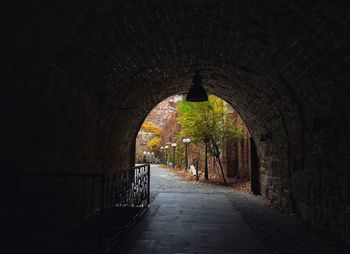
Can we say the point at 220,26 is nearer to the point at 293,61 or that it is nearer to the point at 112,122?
the point at 293,61

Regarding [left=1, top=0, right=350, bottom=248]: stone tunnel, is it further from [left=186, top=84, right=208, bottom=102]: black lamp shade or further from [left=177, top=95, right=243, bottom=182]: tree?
[left=177, top=95, right=243, bottom=182]: tree

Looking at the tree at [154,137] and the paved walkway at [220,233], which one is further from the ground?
the tree at [154,137]

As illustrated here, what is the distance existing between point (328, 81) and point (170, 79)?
4.37 metres

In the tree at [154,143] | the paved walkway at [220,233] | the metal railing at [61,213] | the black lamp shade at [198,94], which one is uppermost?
the tree at [154,143]

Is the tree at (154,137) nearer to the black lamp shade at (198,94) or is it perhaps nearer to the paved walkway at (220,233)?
the paved walkway at (220,233)

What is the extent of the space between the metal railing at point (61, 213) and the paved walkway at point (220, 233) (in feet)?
1.60

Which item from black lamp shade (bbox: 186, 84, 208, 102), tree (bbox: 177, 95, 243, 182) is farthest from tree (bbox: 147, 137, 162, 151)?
black lamp shade (bbox: 186, 84, 208, 102)

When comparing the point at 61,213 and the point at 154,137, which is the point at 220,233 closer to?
the point at 61,213

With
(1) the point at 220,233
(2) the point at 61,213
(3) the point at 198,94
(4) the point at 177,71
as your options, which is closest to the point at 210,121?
(4) the point at 177,71

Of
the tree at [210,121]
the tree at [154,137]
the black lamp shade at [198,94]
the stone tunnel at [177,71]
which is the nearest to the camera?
the stone tunnel at [177,71]

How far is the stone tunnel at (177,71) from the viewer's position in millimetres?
3260

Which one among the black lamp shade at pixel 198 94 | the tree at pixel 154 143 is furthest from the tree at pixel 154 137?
the black lamp shade at pixel 198 94

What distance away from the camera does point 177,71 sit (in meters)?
7.00

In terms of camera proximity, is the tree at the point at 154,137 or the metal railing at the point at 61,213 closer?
the metal railing at the point at 61,213
